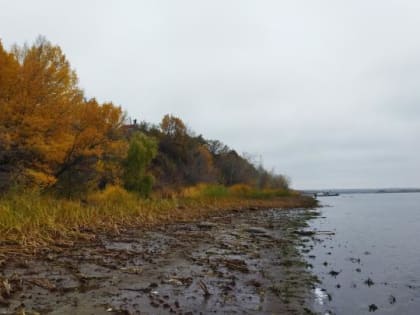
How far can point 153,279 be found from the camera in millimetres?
7457

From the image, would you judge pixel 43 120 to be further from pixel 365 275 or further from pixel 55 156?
pixel 365 275

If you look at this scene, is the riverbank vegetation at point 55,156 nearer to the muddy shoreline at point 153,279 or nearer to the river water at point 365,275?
the muddy shoreline at point 153,279

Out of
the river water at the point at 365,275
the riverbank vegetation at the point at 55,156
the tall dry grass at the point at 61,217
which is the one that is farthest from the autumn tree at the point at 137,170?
the river water at the point at 365,275

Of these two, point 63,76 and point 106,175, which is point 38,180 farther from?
point 106,175

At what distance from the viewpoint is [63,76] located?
60.2 ft

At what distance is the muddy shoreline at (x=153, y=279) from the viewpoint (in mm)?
5785

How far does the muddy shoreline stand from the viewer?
228 inches

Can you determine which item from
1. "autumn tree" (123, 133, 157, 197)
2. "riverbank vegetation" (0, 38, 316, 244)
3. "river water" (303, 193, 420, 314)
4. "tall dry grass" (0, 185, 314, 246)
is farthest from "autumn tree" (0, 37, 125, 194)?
"river water" (303, 193, 420, 314)

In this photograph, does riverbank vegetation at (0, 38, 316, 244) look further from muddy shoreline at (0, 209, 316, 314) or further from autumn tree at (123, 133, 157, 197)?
muddy shoreline at (0, 209, 316, 314)

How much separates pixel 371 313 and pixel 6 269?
281 inches

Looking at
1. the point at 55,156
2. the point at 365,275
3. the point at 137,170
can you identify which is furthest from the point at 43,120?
the point at 365,275

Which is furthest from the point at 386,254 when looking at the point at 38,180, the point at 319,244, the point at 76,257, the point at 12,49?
the point at 12,49

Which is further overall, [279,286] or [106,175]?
[106,175]

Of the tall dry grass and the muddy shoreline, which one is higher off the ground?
the tall dry grass
